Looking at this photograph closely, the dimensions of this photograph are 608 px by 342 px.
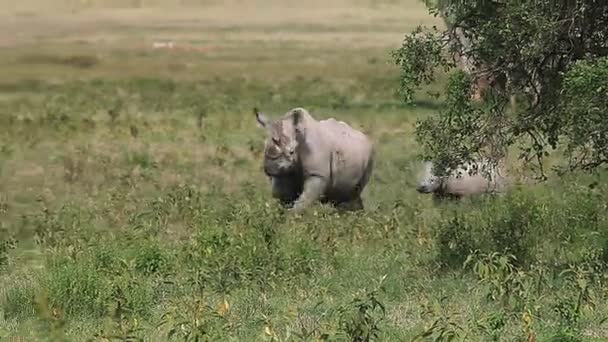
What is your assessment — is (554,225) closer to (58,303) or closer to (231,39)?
(58,303)

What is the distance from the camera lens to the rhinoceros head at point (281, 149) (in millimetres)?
17109

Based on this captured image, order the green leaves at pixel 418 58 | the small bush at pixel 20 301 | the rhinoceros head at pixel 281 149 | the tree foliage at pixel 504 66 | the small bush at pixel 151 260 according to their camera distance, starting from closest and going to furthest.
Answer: the small bush at pixel 20 301, the tree foliage at pixel 504 66, the small bush at pixel 151 260, the green leaves at pixel 418 58, the rhinoceros head at pixel 281 149

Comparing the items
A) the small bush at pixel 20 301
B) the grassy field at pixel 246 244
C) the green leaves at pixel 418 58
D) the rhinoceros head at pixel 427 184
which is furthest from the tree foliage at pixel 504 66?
the rhinoceros head at pixel 427 184

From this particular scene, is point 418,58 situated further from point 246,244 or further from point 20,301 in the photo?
point 20,301

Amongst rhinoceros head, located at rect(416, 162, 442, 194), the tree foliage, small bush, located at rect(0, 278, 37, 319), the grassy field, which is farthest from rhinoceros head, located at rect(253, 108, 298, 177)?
small bush, located at rect(0, 278, 37, 319)

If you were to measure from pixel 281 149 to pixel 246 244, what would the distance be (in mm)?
4791

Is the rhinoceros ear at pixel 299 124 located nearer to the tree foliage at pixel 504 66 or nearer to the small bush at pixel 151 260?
the tree foliage at pixel 504 66

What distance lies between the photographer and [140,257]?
1225 cm

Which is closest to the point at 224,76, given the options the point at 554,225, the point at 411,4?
the point at 554,225

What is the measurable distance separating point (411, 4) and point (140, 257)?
7115 centimetres

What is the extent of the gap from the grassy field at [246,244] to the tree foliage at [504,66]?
1.13m

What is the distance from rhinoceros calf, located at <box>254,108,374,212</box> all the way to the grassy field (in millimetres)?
468

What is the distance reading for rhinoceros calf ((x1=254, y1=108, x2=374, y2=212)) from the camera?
17.2 meters

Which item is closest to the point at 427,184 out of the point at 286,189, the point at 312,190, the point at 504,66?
the point at 312,190
